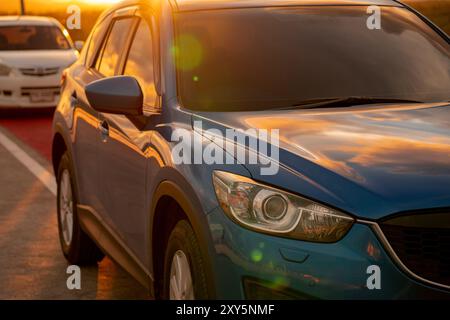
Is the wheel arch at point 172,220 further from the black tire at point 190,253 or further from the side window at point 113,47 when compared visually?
the side window at point 113,47

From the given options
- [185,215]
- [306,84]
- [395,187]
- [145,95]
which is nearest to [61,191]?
[145,95]

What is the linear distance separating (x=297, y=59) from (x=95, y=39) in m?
2.14

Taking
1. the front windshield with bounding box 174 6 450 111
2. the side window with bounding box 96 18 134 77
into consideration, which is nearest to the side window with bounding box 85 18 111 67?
the side window with bounding box 96 18 134 77

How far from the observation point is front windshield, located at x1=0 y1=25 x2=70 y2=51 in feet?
64.8

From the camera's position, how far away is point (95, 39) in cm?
727

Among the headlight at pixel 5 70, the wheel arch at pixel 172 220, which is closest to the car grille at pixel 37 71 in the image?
the headlight at pixel 5 70

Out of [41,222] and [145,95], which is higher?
[145,95]

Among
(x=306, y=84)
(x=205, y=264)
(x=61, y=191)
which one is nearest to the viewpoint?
(x=205, y=264)

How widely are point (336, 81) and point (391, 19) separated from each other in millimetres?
815

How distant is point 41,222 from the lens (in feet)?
28.6

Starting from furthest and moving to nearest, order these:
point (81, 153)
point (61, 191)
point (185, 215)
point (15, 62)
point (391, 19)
A: 1. point (15, 62)
2. point (61, 191)
3. point (81, 153)
4. point (391, 19)
5. point (185, 215)

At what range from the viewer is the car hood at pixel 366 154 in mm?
3873

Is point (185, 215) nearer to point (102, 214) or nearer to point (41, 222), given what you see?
point (102, 214)

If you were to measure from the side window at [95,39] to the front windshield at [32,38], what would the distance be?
12568mm
